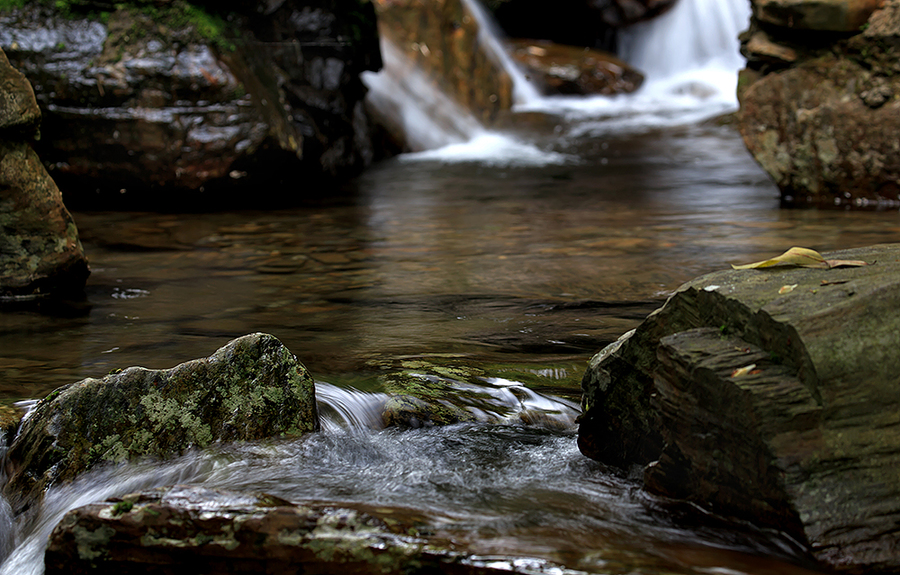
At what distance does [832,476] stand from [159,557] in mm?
1704

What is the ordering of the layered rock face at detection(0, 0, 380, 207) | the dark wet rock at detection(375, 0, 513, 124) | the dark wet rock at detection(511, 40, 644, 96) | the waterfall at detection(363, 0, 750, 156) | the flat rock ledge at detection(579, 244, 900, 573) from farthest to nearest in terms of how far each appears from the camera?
1. the dark wet rock at detection(511, 40, 644, 96)
2. the dark wet rock at detection(375, 0, 513, 124)
3. the waterfall at detection(363, 0, 750, 156)
4. the layered rock face at detection(0, 0, 380, 207)
5. the flat rock ledge at detection(579, 244, 900, 573)

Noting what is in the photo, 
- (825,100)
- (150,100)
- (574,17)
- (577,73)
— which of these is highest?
(574,17)

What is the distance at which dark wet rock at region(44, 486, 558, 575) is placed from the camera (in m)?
1.92

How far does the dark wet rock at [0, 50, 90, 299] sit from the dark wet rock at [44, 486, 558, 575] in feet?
9.01

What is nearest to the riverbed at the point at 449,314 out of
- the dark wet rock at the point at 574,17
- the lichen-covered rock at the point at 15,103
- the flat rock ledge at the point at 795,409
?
the flat rock ledge at the point at 795,409

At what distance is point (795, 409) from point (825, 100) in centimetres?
610

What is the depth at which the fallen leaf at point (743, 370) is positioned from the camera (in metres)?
2.01

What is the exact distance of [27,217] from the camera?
171 inches

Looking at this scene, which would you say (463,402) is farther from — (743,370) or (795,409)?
(795,409)

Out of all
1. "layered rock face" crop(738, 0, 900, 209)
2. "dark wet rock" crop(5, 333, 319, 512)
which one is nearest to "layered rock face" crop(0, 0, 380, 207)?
"layered rock face" crop(738, 0, 900, 209)

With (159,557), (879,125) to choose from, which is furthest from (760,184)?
(159,557)

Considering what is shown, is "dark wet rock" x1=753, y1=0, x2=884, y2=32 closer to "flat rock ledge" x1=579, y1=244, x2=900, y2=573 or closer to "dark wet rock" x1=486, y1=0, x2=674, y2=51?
"flat rock ledge" x1=579, y1=244, x2=900, y2=573

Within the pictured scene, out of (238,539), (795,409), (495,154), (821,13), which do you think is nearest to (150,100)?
(495,154)

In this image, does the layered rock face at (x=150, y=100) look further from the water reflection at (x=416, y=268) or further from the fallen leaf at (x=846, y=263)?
the fallen leaf at (x=846, y=263)
